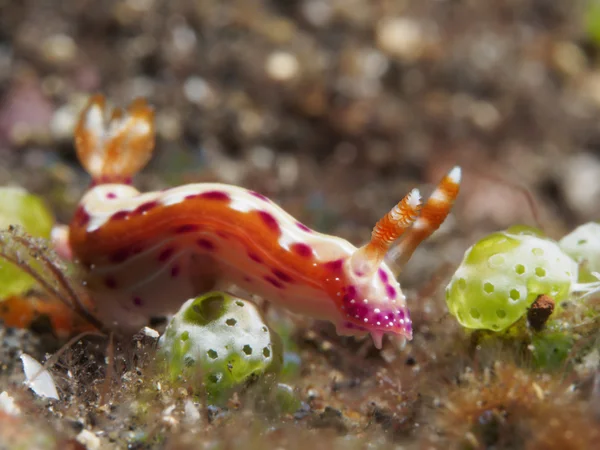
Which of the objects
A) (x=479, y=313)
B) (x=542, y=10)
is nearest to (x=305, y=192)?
(x=479, y=313)

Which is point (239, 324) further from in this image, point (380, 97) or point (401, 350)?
point (380, 97)

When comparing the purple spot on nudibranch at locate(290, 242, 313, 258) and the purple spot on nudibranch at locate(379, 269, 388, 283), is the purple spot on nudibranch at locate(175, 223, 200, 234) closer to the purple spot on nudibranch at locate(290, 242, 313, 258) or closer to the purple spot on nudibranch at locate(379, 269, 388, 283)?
the purple spot on nudibranch at locate(290, 242, 313, 258)

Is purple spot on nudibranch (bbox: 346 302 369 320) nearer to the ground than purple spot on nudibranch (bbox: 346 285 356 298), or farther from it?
nearer to the ground

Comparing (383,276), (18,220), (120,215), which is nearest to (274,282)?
(383,276)

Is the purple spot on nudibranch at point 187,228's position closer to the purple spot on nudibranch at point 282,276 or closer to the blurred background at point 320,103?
the purple spot on nudibranch at point 282,276

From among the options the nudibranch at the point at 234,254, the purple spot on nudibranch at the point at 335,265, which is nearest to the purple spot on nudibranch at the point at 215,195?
the nudibranch at the point at 234,254

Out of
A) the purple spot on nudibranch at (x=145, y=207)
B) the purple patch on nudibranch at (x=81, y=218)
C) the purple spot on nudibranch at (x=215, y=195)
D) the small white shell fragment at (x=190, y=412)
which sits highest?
the purple patch on nudibranch at (x=81, y=218)

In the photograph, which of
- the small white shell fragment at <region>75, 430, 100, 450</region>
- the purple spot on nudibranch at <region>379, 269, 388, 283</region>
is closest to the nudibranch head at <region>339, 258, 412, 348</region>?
the purple spot on nudibranch at <region>379, 269, 388, 283</region>
